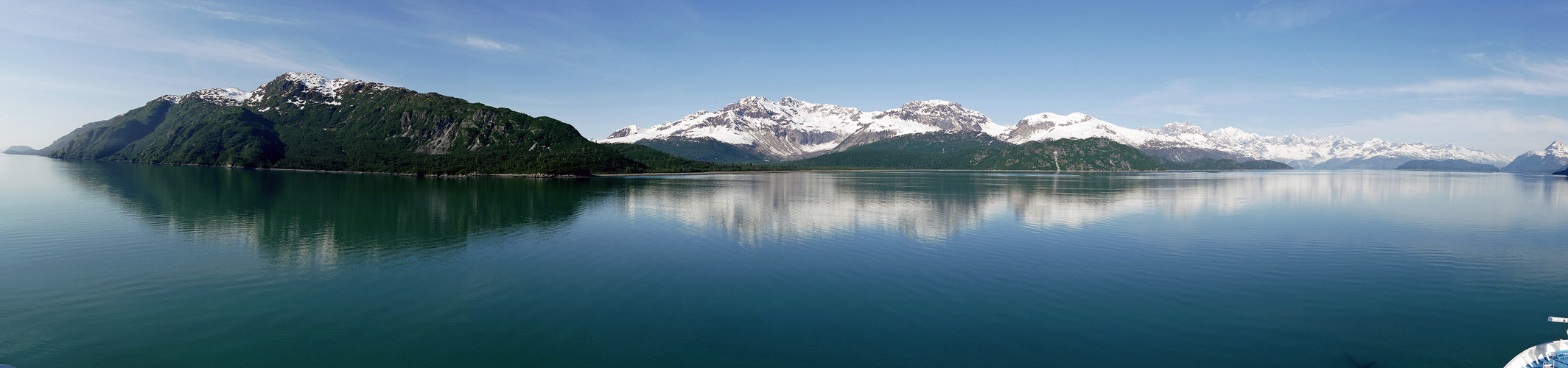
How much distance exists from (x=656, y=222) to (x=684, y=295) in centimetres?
3538

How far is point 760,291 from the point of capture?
3084 cm

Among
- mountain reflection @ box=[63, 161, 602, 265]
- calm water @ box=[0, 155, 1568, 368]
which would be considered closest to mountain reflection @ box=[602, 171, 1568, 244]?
calm water @ box=[0, 155, 1568, 368]

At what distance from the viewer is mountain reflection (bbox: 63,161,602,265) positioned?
44031 mm

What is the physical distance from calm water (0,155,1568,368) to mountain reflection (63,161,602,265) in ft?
2.06

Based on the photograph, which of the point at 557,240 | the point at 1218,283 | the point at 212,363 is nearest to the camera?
the point at 212,363

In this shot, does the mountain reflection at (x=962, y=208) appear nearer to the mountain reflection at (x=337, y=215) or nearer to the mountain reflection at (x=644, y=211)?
the mountain reflection at (x=644, y=211)

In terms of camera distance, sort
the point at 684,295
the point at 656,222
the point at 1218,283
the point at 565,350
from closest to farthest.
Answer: the point at 565,350
the point at 684,295
the point at 1218,283
the point at 656,222

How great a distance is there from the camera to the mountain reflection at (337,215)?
4403cm

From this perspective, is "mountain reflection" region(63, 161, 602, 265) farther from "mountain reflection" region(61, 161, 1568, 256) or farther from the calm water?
the calm water

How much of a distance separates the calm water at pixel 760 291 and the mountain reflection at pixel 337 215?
24.7 inches

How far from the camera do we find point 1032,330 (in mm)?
24312

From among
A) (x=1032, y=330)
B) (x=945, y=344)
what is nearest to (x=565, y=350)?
(x=945, y=344)

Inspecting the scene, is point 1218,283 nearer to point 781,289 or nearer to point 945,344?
point 945,344

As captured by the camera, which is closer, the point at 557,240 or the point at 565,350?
the point at 565,350
